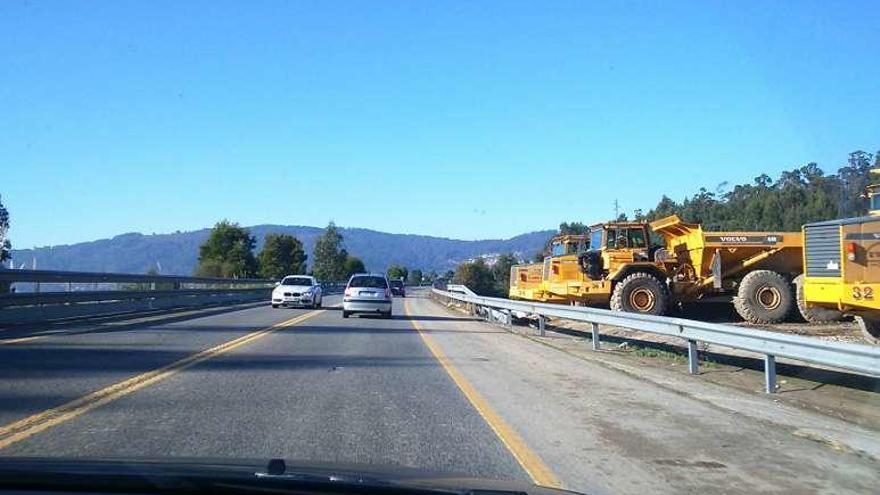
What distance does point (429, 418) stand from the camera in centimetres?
898

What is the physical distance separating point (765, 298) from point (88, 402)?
1742cm

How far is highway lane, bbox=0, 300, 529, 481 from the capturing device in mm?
7066

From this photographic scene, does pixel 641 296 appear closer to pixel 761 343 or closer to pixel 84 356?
pixel 761 343

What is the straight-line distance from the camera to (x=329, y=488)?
13.7 feet

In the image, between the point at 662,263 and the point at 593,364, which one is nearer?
the point at 593,364

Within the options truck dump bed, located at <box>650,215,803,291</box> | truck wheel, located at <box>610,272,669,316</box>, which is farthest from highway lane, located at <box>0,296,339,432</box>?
truck dump bed, located at <box>650,215,803,291</box>

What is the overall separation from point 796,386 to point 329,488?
10.1 metres

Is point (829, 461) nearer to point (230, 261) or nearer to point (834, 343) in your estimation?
point (834, 343)

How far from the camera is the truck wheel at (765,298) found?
21250mm

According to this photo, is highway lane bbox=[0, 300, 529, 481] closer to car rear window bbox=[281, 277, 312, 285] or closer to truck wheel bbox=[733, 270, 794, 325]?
truck wheel bbox=[733, 270, 794, 325]

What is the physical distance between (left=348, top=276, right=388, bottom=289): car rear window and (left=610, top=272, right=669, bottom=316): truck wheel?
9551 millimetres

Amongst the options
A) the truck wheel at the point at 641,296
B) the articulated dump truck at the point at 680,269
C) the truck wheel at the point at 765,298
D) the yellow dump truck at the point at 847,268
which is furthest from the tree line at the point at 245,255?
the yellow dump truck at the point at 847,268

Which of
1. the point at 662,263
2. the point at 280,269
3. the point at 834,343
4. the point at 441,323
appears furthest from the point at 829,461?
the point at 280,269

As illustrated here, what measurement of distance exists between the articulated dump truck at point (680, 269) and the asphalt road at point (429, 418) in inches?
314
